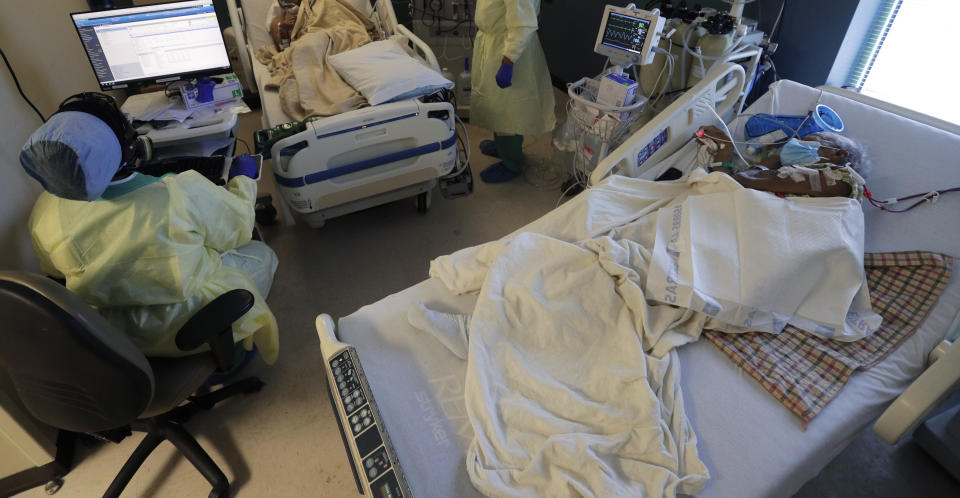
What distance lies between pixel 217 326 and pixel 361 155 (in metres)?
1.18

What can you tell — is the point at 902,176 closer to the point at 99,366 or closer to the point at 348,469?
the point at 348,469

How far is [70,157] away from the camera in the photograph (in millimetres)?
1076

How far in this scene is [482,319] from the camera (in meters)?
1.27

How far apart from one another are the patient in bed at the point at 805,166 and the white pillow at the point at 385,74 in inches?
52.1

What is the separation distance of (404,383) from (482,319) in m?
0.27

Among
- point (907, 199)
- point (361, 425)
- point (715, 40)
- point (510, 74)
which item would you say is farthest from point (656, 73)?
point (361, 425)

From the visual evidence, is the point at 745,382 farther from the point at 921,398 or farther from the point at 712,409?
the point at 921,398

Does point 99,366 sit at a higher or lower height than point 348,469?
higher

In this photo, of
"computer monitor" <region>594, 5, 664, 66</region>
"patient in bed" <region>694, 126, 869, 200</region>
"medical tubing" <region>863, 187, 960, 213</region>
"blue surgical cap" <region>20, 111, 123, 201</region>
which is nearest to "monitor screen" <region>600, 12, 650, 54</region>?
"computer monitor" <region>594, 5, 664, 66</region>

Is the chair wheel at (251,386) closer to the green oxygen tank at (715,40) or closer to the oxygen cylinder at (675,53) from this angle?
the oxygen cylinder at (675,53)

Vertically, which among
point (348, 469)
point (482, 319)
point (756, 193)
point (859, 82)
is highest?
point (859, 82)

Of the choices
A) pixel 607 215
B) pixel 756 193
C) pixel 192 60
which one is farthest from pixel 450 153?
pixel 756 193

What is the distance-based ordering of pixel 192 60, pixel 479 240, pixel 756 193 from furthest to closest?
pixel 479 240 < pixel 192 60 < pixel 756 193

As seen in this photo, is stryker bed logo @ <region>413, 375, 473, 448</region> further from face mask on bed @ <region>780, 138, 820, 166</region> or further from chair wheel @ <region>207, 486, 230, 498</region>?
face mask on bed @ <region>780, 138, 820, 166</region>
